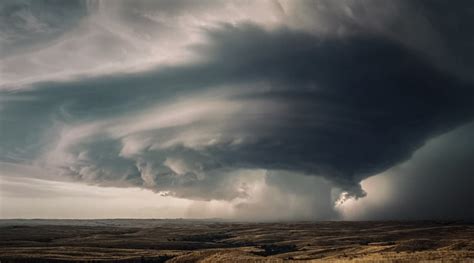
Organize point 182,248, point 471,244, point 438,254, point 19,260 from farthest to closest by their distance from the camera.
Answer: point 182,248 < point 471,244 < point 19,260 < point 438,254

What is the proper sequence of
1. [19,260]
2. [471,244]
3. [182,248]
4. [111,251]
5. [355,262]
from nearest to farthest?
[355,262] < [19,260] < [471,244] < [111,251] < [182,248]

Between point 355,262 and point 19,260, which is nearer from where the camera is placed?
point 355,262

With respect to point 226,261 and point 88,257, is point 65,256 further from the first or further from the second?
point 226,261

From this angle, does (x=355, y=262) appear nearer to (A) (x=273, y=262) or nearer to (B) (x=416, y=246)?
(A) (x=273, y=262)

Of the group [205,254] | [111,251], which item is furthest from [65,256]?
[205,254]

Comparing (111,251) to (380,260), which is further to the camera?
(111,251)

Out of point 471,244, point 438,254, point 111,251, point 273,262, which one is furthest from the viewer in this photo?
point 111,251

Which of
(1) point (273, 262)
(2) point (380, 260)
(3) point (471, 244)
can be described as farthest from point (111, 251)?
(3) point (471, 244)

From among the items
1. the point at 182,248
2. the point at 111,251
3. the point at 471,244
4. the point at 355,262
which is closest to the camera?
the point at 355,262
